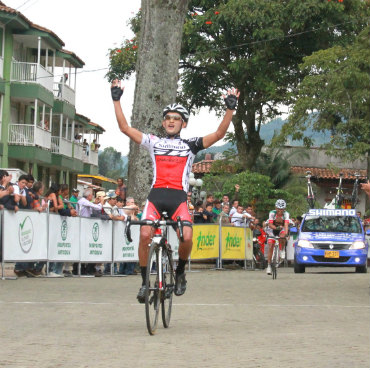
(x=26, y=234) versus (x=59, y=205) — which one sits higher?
(x=59, y=205)

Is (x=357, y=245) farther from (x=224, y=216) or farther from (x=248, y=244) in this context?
(x=224, y=216)

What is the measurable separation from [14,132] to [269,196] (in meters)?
13.1

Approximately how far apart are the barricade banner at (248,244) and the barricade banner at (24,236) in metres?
11.0

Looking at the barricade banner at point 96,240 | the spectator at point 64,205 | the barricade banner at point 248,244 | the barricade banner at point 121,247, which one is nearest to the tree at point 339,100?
the barricade banner at point 248,244

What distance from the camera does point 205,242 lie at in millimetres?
27141

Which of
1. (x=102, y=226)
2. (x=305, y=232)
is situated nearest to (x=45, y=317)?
(x=102, y=226)

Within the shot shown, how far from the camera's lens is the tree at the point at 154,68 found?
79.4 feet

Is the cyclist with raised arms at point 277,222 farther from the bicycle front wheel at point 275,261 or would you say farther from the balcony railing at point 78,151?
the balcony railing at point 78,151

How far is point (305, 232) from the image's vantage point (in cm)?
3006

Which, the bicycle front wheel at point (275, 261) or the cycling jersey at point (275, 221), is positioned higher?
the cycling jersey at point (275, 221)

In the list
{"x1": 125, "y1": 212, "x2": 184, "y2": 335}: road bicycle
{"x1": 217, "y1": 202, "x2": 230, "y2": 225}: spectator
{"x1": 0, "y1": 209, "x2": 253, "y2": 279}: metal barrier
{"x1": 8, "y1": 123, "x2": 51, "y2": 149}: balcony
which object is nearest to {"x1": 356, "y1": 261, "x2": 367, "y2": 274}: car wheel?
{"x1": 217, "y1": 202, "x2": 230, "y2": 225}: spectator

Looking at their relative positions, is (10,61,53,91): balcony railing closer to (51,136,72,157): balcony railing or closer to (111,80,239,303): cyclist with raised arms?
(51,136,72,157): balcony railing

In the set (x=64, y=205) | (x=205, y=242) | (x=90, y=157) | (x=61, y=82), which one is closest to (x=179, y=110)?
(x=64, y=205)

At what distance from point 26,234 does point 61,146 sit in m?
44.3
